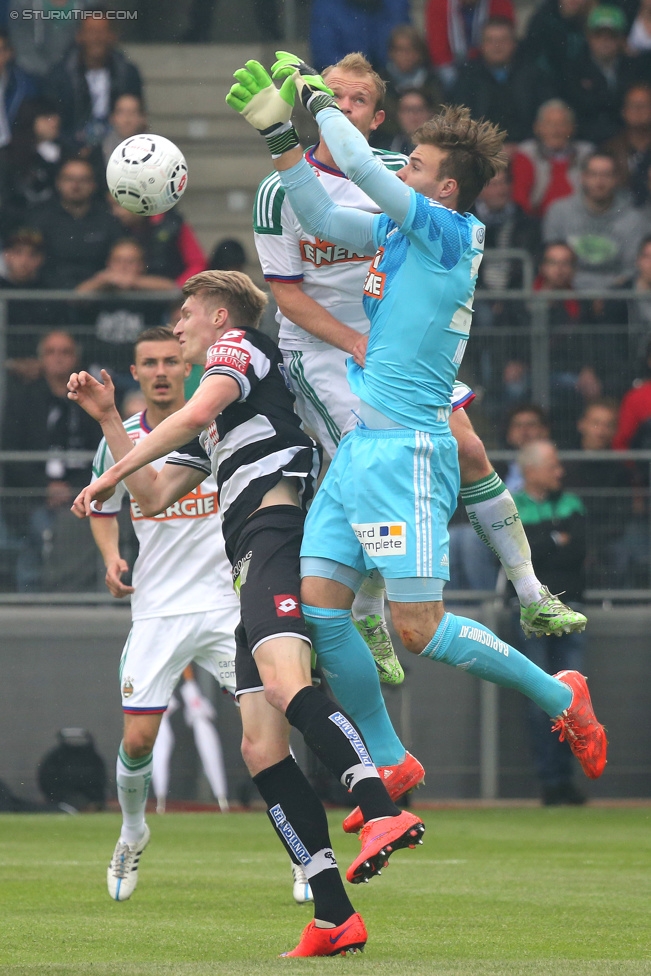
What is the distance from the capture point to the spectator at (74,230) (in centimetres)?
1323

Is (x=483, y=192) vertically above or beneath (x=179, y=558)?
above

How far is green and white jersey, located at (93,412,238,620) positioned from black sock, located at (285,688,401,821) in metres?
3.15

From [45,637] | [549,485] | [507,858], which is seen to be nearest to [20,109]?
[45,637]

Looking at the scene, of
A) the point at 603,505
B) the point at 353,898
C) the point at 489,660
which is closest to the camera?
the point at 489,660

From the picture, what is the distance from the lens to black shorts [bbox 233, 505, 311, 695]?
5.16 metres

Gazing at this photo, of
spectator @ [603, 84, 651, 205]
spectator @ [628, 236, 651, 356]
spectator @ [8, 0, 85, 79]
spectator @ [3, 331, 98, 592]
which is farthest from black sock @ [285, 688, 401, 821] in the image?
spectator @ [8, 0, 85, 79]

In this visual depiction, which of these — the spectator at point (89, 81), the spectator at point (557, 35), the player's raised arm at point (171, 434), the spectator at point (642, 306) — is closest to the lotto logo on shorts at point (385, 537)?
the player's raised arm at point (171, 434)

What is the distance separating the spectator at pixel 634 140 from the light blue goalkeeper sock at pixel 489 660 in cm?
993

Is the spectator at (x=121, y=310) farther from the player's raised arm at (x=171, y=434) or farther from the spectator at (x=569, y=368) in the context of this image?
the player's raised arm at (x=171, y=434)

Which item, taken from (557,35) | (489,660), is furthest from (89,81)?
(489,660)

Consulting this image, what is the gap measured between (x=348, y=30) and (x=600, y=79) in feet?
8.45

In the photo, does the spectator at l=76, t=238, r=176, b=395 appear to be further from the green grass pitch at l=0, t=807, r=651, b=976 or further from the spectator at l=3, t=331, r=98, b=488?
the green grass pitch at l=0, t=807, r=651, b=976

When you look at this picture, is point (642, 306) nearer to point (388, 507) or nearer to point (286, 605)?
point (388, 507)

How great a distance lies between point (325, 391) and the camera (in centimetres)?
591
